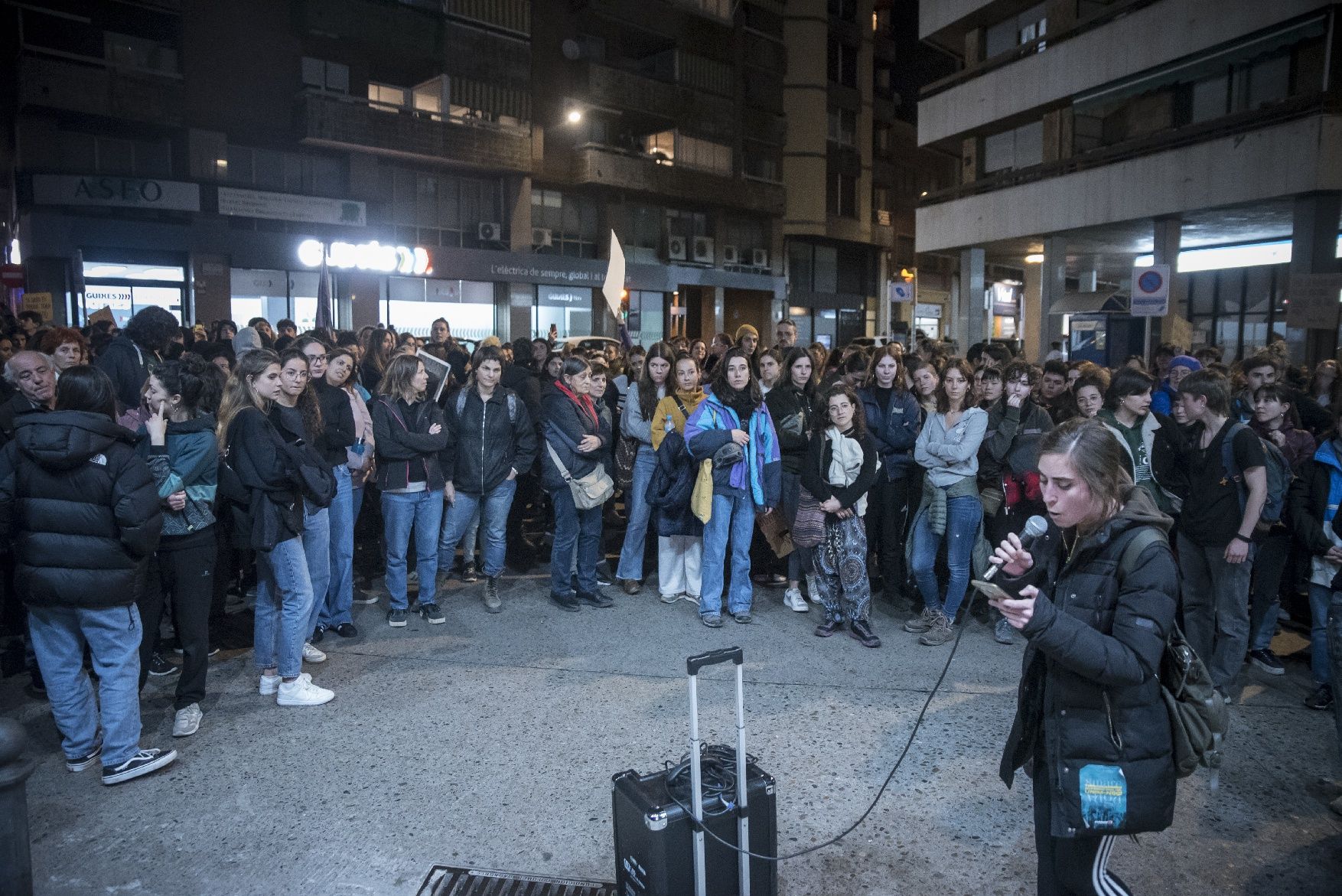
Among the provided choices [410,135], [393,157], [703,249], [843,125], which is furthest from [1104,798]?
[843,125]

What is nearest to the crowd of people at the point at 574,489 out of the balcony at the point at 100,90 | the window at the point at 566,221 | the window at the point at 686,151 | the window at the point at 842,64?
A: the balcony at the point at 100,90

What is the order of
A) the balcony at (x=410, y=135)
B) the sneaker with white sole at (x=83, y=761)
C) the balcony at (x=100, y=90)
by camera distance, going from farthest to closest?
1. the balcony at (x=410, y=135)
2. the balcony at (x=100, y=90)
3. the sneaker with white sole at (x=83, y=761)

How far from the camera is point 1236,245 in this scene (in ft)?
77.5

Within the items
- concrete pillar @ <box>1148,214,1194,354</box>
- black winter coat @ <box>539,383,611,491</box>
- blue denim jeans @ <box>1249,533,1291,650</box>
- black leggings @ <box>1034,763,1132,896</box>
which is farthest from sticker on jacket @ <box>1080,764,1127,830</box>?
concrete pillar @ <box>1148,214,1194,354</box>

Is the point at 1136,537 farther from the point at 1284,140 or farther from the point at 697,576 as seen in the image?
the point at 1284,140

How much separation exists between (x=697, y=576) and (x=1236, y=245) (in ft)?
74.9

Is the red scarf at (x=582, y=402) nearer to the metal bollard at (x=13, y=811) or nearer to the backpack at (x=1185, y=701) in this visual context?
the metal bollard at (x=13, y=811)

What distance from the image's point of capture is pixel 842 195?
135ft

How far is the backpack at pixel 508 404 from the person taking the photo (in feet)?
24.4

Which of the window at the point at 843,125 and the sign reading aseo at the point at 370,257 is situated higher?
the window at the point at 843,125

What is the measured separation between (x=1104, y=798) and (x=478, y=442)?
5704 millimetres

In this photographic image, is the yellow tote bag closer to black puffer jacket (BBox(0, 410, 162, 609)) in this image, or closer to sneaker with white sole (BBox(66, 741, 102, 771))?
black puffer jacket (BBox(0, 410, 162, 609))

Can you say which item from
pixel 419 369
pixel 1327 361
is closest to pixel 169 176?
pixel 419 369

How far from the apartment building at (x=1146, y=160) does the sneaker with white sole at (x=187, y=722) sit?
14655 millimetres
